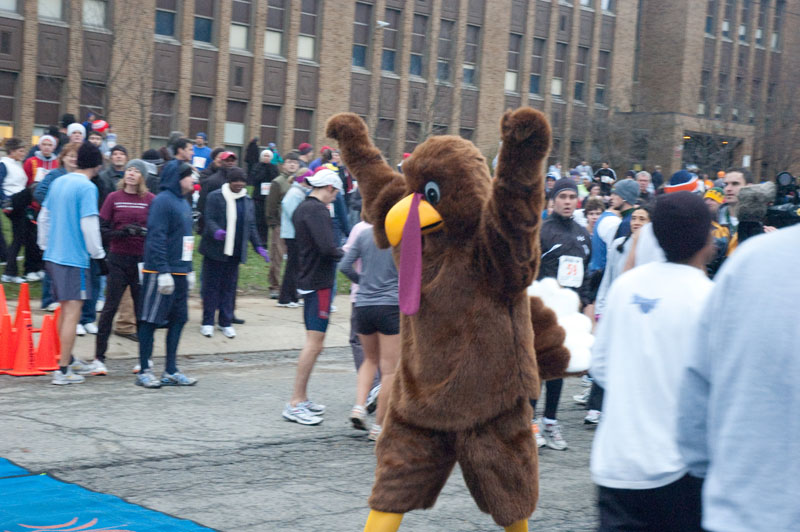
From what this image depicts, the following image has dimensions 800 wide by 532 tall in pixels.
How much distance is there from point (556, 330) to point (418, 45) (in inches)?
1195

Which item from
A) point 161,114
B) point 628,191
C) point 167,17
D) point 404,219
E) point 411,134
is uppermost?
point 167,17

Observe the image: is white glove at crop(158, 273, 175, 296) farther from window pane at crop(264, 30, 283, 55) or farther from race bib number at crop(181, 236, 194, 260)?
window pane at crop(264, 30, 283, 55)

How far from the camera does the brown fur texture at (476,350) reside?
4199 millimetres

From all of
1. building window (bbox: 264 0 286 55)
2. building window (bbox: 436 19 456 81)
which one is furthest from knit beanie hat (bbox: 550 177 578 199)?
building window (bbox: 436 19 456 81)

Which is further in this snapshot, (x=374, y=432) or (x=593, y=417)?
(x=593, y=417)

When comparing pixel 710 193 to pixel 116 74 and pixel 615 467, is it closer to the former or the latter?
pixel 615 467

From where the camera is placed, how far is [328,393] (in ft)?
29.9

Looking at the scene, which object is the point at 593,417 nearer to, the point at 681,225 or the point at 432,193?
the point at 432,193

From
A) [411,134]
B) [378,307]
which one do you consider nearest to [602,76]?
[411,134]

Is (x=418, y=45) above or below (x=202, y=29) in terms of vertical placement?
above

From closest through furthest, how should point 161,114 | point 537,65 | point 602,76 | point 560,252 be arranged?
point 560,252, point 161,114, point 537,65, point 602,76

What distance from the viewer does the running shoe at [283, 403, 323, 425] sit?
7652mm

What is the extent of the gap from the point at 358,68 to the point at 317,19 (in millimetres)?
2244

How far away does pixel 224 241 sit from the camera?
10.9 metres
